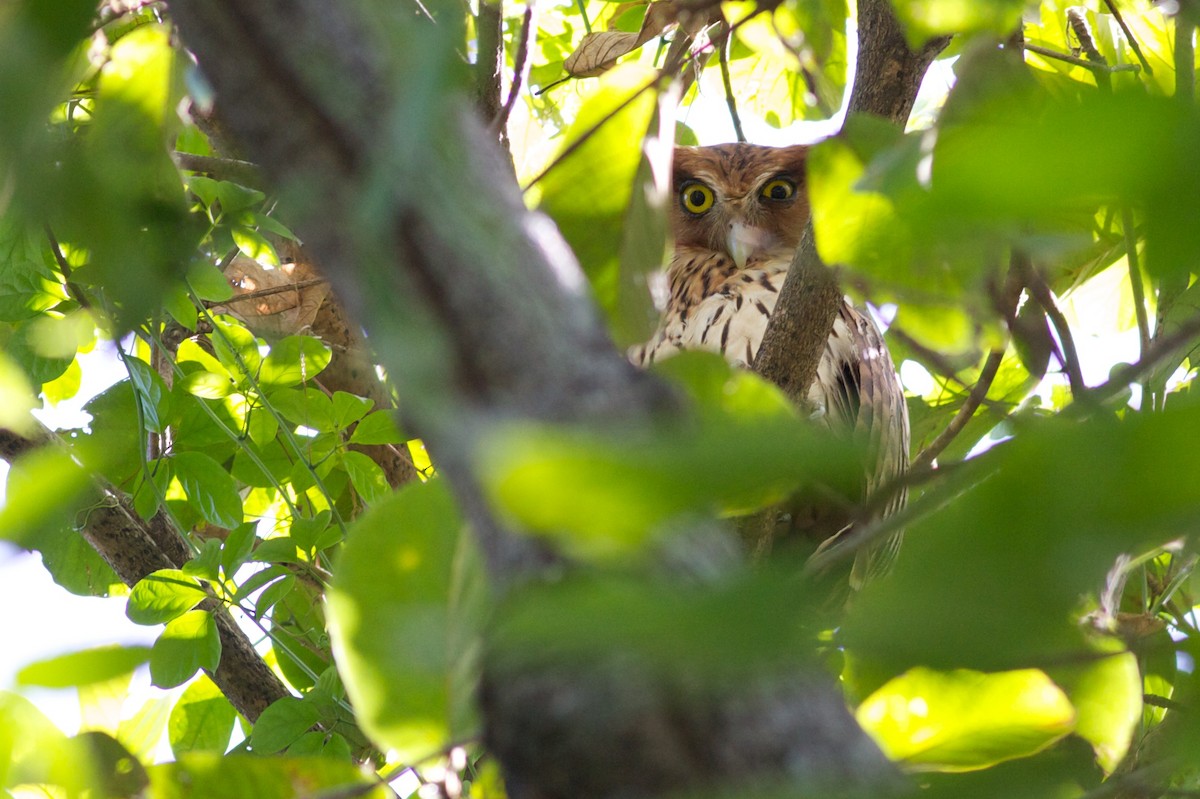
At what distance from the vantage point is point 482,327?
11.7 inches

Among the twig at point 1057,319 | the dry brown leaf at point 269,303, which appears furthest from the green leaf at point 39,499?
the dry brown leaf at point 269,303

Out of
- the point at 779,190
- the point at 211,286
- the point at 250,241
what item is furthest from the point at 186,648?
the point at 779,190

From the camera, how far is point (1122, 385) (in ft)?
1.15

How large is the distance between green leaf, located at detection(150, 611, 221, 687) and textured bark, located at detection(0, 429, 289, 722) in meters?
0.20

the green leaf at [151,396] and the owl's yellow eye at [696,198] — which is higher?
the green leaf at [151,396]

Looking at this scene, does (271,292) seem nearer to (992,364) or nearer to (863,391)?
(863,391)

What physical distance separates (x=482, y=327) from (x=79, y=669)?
14 centimetres

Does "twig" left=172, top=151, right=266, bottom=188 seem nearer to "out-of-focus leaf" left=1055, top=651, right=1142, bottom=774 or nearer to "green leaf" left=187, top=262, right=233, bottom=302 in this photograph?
"green leaf" left=187, top=262, right=233, bottom=302

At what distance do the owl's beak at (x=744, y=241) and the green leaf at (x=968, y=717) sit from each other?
196cm

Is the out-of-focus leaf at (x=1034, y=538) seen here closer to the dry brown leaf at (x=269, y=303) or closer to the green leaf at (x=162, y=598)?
the green leaf at (x=162, y=598)

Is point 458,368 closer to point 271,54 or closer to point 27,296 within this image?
point 271,54

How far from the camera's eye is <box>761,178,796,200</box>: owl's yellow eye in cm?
250

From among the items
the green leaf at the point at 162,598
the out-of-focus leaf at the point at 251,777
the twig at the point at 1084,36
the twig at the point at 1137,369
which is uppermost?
the twig at the point at 1137,369

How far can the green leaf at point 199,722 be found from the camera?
1.48 metres
